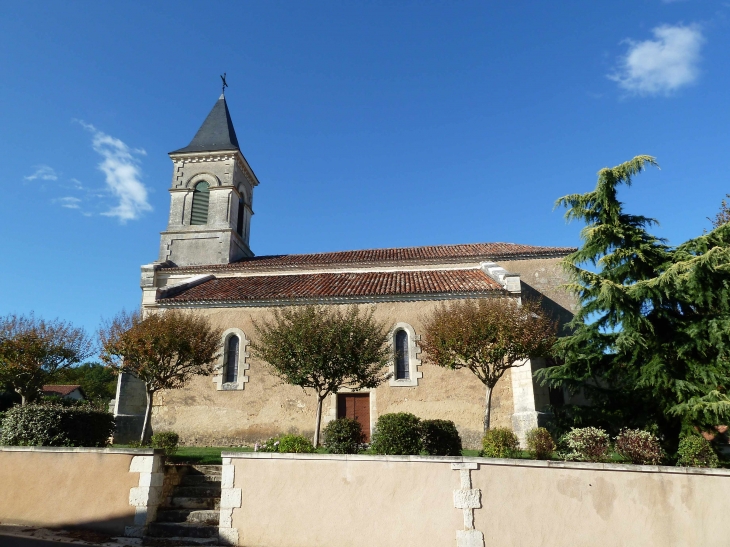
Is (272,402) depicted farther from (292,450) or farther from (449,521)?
(449,521)

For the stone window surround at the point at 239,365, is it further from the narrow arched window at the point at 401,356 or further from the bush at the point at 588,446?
the bush at the point at 588,446

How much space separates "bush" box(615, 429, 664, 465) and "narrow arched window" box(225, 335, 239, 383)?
11.9 m

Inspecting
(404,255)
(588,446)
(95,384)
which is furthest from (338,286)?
(95,384)

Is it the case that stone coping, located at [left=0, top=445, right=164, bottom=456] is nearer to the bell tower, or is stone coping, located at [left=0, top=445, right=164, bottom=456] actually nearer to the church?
the church

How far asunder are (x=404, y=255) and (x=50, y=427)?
53.9ft

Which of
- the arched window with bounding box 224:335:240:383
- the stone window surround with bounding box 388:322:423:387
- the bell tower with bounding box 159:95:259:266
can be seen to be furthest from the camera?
the bell tower with bounding box 159:95:259:266

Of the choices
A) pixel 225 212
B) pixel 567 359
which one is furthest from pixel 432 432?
pixel 225 212

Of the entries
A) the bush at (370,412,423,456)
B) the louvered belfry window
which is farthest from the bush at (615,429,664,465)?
the louvered belfry window

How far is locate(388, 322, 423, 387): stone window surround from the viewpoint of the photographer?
51.3 ft

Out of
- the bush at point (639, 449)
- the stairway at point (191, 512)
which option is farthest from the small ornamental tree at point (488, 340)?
the stairway at point (191, 512)

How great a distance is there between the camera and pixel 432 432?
9.71 metres

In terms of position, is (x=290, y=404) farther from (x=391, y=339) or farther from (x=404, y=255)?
(x=404, y=255)

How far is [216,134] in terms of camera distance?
2919 centimetres

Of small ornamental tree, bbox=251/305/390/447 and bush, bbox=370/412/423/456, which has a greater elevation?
small ornamental tree, bbox=251/305/390/447
